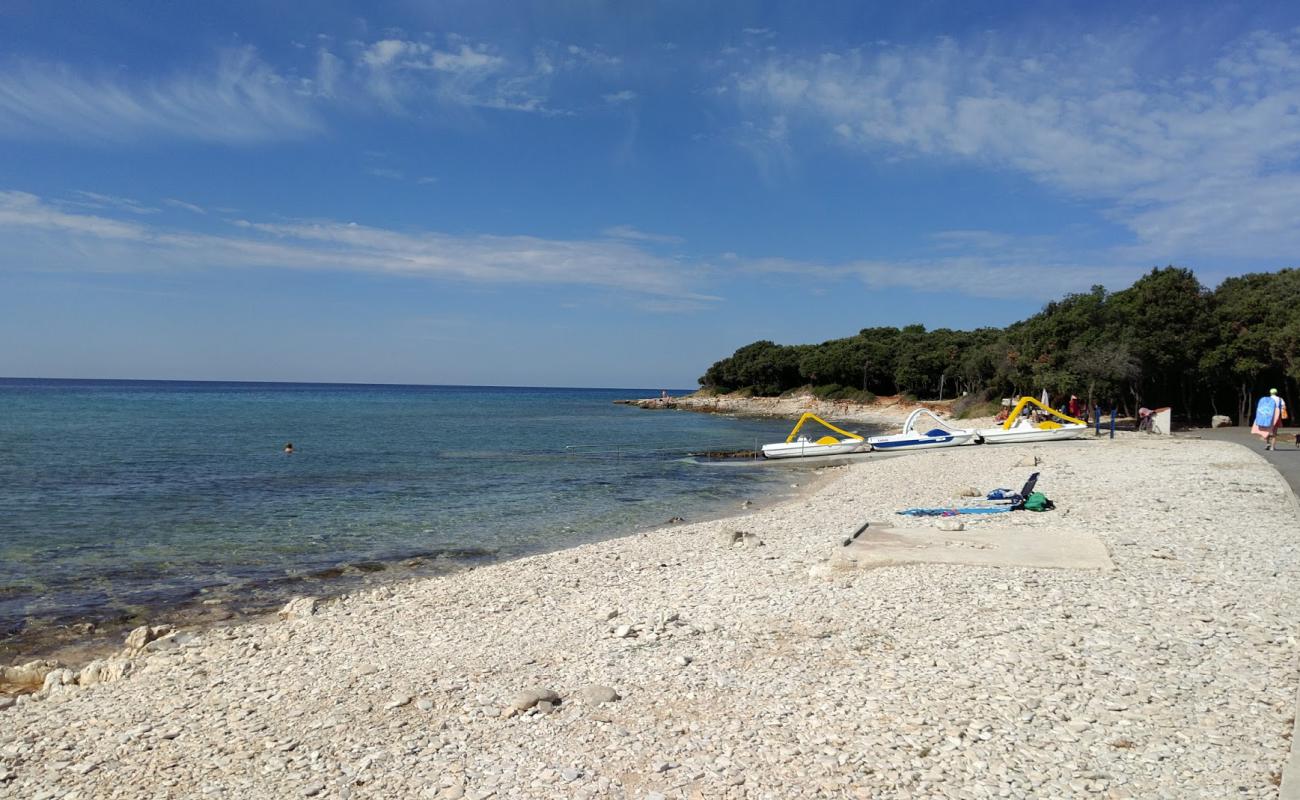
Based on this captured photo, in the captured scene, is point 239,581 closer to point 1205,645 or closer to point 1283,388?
point 1205,645

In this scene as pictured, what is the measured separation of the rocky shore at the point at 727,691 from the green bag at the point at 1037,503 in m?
3.24

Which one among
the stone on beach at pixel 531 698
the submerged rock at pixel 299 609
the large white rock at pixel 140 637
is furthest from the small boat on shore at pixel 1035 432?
the large white rock at pixel 140 637

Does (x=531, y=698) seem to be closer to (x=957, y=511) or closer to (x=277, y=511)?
(x=957, y=511)

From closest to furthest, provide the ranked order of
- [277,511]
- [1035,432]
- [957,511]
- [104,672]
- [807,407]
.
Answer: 1. [104,672]
2. [957,511]
3. [277,511]
4. [1035,432]
5. [807,407]

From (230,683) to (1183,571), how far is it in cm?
1020

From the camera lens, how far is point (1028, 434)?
101ft

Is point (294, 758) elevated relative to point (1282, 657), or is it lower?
lower

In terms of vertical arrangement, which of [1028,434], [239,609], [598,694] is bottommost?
[239,609]

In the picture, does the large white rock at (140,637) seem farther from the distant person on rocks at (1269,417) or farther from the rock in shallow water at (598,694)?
the distant person on rocks at (1269,417)

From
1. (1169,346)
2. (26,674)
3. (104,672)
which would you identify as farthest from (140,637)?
(1169,346)

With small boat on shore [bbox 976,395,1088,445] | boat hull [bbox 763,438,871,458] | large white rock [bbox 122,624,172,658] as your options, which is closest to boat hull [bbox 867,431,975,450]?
small boat on shore [bbox 976,395,1088,445]

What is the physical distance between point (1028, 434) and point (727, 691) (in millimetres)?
28994

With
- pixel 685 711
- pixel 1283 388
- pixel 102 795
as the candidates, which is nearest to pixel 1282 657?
pixel 685 711

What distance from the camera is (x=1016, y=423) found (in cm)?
3303
